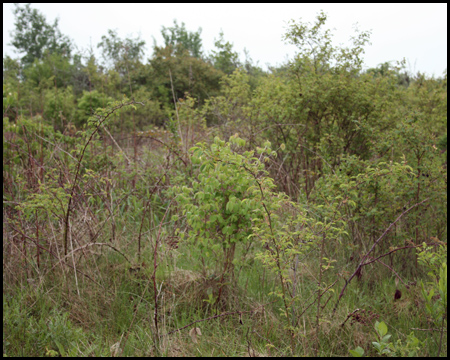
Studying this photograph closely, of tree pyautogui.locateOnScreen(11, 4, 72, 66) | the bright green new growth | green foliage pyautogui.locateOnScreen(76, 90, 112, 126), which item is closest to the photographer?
the bright green new growth

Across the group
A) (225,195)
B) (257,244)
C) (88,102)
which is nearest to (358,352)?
(225,195)

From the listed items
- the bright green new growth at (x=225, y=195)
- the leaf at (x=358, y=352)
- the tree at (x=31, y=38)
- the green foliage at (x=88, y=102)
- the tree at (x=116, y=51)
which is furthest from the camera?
the tree at (x=31, y=38)

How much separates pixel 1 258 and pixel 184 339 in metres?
1.67

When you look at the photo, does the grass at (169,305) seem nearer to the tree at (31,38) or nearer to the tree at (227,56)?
the tree at (227,56)

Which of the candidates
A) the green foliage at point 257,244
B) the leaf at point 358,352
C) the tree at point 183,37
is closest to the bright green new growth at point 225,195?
the green foliage at point 257,244

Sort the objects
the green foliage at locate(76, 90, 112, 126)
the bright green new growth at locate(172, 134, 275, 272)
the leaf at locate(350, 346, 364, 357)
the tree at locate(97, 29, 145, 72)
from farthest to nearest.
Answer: the green foliage at locate(76, 90, 112, 126)
the tree at locate(97, 29, 145, 72)
the bright green new growth at locate(172, 134, 275, 272)
the leaf at locate(350, 346, 364, 357)

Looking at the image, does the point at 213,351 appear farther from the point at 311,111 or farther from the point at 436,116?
the point at 436,116

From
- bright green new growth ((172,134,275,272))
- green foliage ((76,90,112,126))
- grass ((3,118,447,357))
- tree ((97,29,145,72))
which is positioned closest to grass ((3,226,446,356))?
grass ((3,118,447,357))

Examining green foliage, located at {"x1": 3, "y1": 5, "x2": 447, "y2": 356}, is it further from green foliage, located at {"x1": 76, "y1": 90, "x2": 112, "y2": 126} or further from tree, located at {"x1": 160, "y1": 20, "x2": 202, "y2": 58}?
tree, located at {"x1": 160, "y1": 20, "x2": 202, "y2": 58}

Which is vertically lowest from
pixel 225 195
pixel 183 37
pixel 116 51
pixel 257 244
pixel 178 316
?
pixel 178 316

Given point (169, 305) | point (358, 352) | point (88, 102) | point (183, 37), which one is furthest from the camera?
point (183, 37)

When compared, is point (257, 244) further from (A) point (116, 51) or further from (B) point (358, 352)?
(A) point (116, 51)

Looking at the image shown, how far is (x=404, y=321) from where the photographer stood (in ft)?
8.43

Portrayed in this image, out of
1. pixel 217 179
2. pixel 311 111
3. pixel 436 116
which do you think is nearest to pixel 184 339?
pixel 217 179
